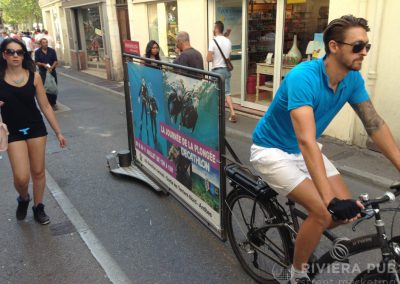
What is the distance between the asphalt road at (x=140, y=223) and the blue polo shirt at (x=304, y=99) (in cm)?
119

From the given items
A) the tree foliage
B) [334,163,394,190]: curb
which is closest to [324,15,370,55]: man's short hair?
[334,163,394,190]: curb

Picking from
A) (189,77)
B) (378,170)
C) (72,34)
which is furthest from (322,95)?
(72,34)

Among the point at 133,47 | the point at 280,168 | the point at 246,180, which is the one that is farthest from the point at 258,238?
the point at 133,47

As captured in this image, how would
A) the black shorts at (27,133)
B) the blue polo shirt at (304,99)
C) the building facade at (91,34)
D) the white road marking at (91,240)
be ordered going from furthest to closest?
the building facade at (91,34) < the black shorts at (27,133) < the white road marking at (91,240) < the blue polo shirt at (304,99)

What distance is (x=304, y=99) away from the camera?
208 centimetres

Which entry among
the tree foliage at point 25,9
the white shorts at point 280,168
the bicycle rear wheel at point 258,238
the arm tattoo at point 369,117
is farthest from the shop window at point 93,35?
the tree foliage at point 25,9

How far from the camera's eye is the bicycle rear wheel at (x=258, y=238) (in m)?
2.70

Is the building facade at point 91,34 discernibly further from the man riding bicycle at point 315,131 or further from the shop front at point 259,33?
the man riding bicycle at point 315,131

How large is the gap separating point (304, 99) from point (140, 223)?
2.51 metres

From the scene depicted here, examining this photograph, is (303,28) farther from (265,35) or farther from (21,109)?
(21,109)

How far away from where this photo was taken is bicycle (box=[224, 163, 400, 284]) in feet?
6.48

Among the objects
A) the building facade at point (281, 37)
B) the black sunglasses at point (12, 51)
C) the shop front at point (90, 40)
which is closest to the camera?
the black sunglasses at point (12, 51)

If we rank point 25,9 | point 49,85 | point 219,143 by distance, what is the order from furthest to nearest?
point 25,9 < point 49,85 < point 219,143

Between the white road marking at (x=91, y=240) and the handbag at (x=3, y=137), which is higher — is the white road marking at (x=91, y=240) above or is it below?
below
